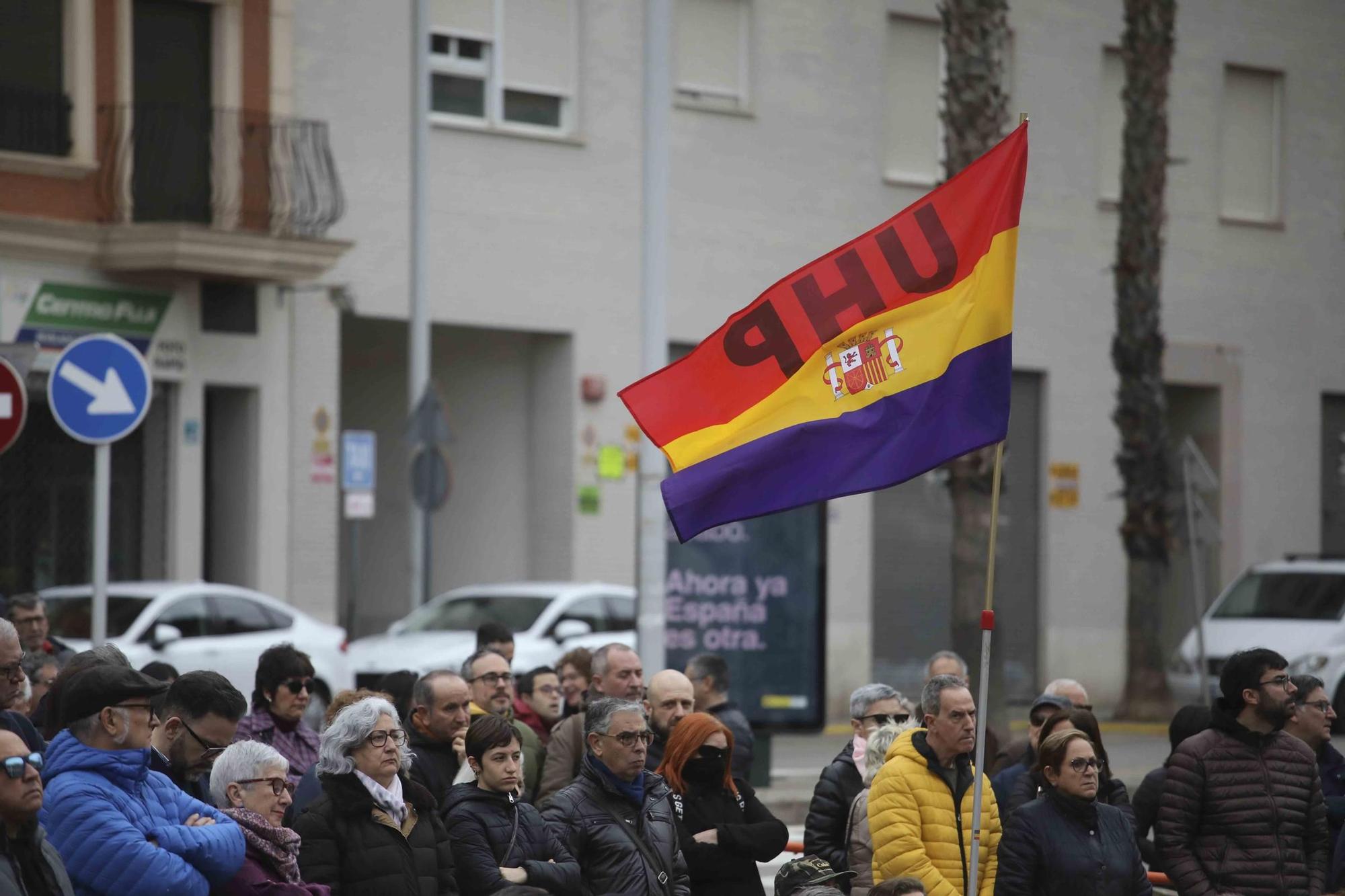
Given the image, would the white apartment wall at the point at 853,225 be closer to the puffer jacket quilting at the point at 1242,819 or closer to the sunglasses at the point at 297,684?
the sunglasses at the point at 297,684

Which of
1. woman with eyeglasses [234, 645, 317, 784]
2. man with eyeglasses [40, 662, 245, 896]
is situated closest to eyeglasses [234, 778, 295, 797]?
man with eyeglasses [40, 662, 245, 896]

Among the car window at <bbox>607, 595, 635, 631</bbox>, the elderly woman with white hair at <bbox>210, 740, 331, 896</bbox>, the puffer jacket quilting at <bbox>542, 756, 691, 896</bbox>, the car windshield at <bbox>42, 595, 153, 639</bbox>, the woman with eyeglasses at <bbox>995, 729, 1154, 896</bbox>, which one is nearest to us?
the elderly woman with white hair at <bbox>210, 740, 331, 896</bbox>

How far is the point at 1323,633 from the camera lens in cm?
2447

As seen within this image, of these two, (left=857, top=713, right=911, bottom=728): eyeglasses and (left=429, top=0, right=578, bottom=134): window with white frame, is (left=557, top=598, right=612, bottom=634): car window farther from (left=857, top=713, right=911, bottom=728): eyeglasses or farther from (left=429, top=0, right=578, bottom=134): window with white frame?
(left=857, top=713, right=911, bottom=728): eyeglasses

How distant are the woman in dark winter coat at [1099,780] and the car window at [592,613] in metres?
12.0

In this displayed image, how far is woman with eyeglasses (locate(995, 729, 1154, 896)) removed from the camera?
7.88 meters

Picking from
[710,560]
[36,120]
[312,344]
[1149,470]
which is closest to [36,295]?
[36,120]

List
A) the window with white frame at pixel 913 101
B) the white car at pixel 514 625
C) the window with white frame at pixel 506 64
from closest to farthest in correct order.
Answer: the white car at pixel 514 625 < the window with white frame at pixel 506 64 < the window with white frame at pixel 913 101

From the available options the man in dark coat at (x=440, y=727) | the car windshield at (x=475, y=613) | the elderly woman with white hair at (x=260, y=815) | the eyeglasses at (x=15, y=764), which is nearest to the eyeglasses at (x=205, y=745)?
the elderly woman with white hair at (x=260, y=815)

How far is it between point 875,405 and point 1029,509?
2241 centimetres

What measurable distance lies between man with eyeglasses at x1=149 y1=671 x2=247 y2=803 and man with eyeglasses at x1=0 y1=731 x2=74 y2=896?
1.33m

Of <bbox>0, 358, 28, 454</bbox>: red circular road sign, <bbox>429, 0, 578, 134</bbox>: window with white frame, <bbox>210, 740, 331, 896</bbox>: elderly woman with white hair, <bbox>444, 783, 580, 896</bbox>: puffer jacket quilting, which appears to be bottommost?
<bbox>444, 783, 580, 896</bbox>: puffer jacket quilting

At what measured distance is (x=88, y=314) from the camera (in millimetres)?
22312

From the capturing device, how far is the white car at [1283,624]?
2416 centimetres
